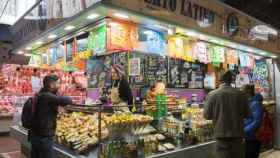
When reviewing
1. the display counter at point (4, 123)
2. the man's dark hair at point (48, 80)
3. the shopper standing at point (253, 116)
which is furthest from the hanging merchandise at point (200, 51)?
the display counter at point (4, 123)

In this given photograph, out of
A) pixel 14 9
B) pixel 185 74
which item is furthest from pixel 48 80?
pixel 14 9

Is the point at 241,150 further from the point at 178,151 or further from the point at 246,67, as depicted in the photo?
the point at 246,67

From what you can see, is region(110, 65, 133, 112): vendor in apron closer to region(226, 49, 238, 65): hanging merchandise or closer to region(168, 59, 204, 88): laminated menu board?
region(168, 59, 204, 88): laminated menu board

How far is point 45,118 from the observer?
4.56 metres

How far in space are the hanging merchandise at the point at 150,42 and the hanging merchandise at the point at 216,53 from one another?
5.60 ft

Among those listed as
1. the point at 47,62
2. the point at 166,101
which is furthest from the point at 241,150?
the point at 47,62

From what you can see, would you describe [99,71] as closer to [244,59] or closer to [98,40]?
[98,40]

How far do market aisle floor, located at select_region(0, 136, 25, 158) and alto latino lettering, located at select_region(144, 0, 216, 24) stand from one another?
17.9 feet

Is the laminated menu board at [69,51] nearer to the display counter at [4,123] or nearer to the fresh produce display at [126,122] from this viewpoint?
the fresh produce display at [126,122]

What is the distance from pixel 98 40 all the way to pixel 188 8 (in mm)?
1759

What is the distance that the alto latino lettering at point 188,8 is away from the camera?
491 centimetres

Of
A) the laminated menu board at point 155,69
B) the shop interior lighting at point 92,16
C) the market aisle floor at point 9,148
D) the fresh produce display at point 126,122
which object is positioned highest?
the shop interior lighting at point 92,16

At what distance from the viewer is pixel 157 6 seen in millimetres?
4812

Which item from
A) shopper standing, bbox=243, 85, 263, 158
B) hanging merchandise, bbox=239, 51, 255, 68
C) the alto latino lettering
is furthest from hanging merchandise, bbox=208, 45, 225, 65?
shopper standing, bbox=243, 85, 263, 158
